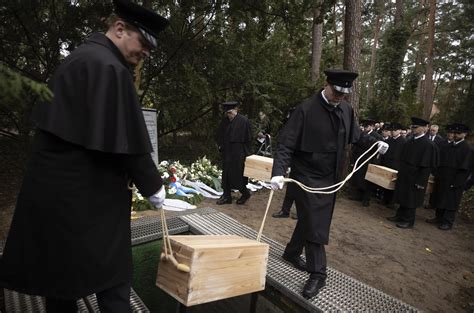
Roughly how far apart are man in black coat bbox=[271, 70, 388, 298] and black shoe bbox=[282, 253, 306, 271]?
0.32 meters

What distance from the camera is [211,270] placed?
8.13ft

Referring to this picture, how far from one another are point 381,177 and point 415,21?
24.0 m

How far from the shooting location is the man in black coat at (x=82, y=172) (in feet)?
5.92

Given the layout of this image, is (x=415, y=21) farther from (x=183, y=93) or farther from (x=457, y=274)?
(x=457, y=274)

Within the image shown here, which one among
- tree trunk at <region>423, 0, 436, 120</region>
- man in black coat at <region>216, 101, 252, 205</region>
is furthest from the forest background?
tree trunk at <region>423, 0, 436, 120</region>

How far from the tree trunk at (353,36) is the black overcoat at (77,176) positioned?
8.29 meters

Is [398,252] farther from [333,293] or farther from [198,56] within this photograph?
[198,56]

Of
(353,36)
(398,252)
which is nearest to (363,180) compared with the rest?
Answer: (398,252)

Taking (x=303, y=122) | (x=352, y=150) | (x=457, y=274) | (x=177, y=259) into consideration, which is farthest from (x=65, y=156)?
(x=352, y=150)

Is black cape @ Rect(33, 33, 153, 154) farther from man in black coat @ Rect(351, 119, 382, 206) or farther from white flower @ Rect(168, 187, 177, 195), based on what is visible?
man in black coat @ Rect(351, 119, 382, 206)

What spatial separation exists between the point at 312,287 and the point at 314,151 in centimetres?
137

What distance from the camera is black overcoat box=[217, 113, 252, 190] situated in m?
7.66

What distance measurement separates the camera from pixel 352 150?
10.0 m

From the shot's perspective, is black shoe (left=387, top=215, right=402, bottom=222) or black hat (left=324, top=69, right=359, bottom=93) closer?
black hat (left=324, top=69, right=359, bottom=93)
